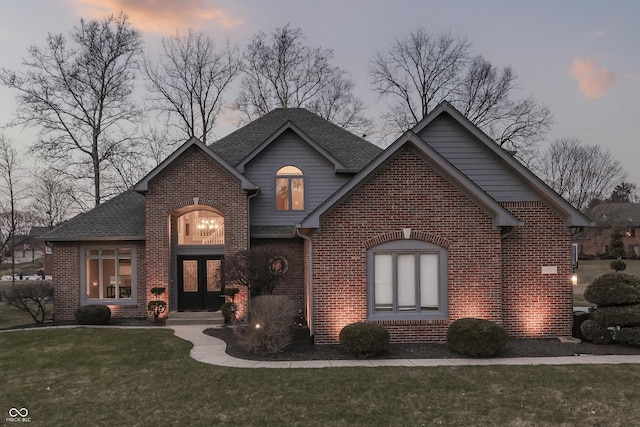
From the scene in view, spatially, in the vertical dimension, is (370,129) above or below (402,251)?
above

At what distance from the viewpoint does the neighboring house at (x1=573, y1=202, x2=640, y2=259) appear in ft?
191

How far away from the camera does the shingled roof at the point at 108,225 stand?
597 inches

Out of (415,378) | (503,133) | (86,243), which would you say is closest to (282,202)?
(86,243)

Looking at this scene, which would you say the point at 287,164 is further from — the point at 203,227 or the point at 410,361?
the point at 410,361

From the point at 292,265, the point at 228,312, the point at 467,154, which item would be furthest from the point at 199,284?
the point at 467,154

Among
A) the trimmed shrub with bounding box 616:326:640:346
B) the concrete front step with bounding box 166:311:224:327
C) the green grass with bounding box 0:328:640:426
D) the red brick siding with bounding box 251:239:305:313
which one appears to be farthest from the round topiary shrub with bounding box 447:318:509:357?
the concrete front step with bounding box 166:311:224:327

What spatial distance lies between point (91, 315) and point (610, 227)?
6713cm

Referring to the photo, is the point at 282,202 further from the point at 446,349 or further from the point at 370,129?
the point at 370,129

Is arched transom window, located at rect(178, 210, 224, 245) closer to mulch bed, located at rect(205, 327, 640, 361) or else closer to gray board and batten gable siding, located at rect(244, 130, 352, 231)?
gray board and batten gable siding, located at rect(244, 130, 352, 231)

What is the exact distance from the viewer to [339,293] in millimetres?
10961

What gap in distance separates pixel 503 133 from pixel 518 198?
834 inches

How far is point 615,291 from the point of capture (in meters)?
11.0

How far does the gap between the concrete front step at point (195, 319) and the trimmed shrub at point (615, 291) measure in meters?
11.9

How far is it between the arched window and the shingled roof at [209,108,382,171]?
1.63 meters
